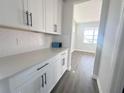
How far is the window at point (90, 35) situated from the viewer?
6309 mm

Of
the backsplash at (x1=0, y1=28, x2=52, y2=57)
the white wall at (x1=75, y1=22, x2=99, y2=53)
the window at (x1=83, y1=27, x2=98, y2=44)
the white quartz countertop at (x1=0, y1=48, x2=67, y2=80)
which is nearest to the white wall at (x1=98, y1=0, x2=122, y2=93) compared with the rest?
the white quartz countertop at (x1=0, y1=48, x2=67, y2=80)

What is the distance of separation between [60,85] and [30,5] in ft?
6.46

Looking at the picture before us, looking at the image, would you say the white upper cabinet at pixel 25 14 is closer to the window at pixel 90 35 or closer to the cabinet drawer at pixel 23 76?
the cabinet drawer at pixel 23 76

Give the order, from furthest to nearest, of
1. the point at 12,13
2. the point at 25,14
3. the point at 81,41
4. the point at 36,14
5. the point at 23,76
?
1. the point at 81,41
2. the point at 36,14
3. the point at 25,14
4. the point at 12,13
5. the point at 23,76

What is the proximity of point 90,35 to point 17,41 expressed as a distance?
244 inches

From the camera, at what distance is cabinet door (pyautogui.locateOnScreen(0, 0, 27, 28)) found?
865 millimetres

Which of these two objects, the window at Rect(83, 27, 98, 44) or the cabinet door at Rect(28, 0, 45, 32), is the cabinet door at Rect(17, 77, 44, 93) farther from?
the window at Rect(83, 27, 98, 44)

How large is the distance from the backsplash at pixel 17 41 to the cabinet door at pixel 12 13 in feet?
1.23

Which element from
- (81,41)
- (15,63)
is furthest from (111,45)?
(81,41)

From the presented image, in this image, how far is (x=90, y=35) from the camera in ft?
21.4

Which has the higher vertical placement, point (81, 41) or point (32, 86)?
point (81, 41)

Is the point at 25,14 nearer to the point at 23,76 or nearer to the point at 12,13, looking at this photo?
the point at 12,13

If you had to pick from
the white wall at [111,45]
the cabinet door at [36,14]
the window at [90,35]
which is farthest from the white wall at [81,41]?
the cabinet door at [36,14]

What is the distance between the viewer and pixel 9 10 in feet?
3.06
